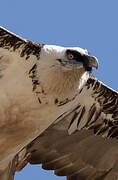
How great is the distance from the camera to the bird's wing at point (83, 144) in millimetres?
12242

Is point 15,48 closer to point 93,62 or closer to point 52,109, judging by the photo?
point 52,109

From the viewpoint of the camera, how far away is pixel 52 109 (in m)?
10.6

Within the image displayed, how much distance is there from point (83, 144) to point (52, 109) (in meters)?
2.34

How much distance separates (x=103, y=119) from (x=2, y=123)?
91.1 inches

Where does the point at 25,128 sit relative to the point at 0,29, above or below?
below

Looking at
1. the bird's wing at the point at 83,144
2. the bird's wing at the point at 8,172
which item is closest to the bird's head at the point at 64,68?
the bird's wing at the point at 83,144

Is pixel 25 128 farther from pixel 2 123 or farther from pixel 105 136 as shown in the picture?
pixel 105 136

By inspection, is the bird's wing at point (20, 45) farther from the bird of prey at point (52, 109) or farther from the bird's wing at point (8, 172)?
the bird's wing at point (8, 172)

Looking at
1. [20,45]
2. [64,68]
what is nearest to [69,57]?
[64,68]

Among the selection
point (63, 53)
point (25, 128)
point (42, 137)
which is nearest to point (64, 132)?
point (42, 137)

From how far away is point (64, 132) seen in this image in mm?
12539

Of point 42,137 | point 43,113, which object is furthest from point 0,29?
point 42,137

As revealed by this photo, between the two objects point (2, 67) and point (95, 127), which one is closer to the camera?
point (2, 67)

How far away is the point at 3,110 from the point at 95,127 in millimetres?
2430
